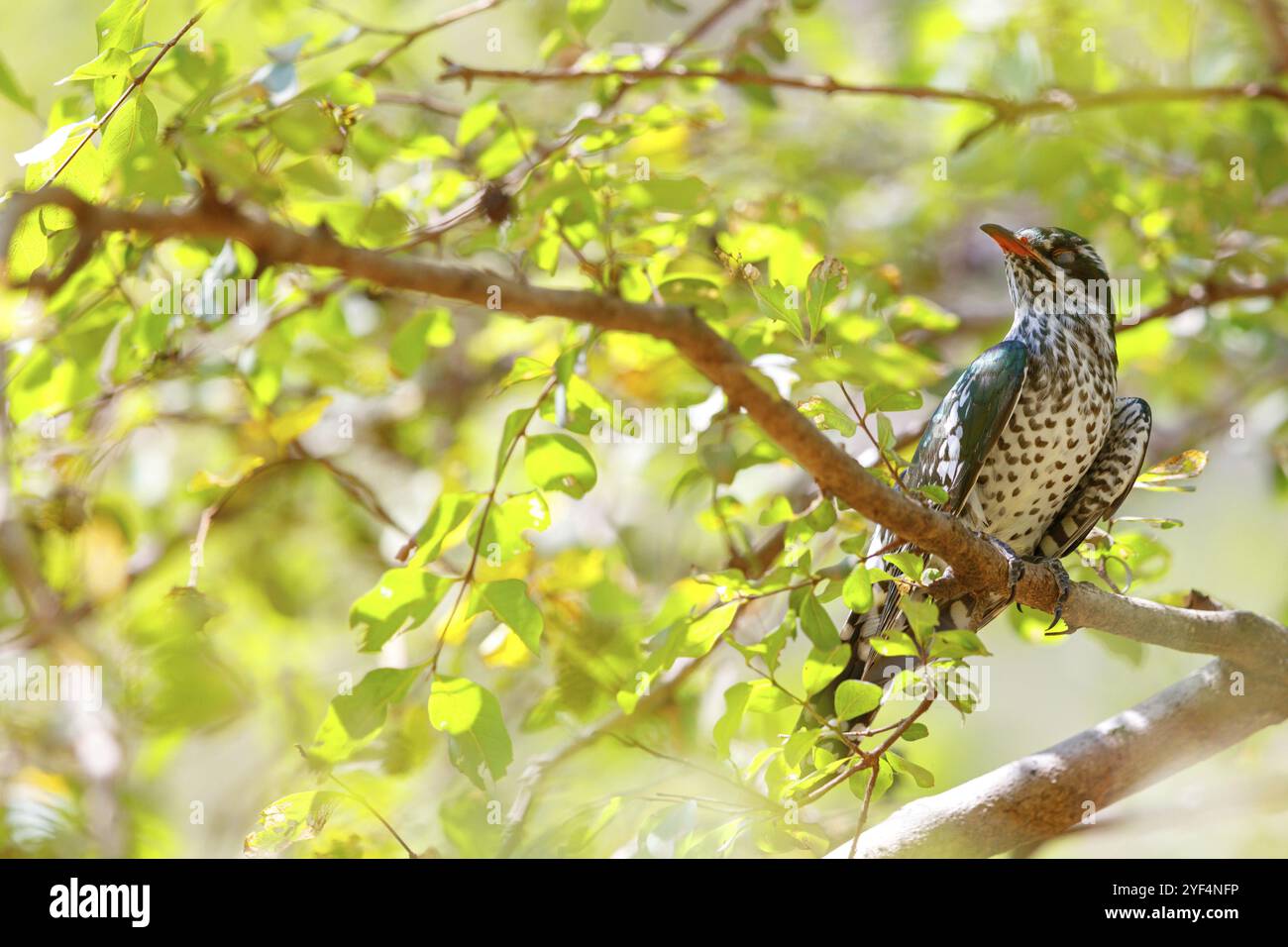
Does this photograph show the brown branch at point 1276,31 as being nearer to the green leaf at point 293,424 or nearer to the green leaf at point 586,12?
the green leaf at point 586,12

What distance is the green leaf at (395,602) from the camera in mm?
2197

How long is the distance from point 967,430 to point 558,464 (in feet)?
3.32

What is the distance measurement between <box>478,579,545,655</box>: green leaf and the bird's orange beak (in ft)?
5.50

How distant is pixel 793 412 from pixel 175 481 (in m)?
4.13

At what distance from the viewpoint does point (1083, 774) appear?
2.72 meters

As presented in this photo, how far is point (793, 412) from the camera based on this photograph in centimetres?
176

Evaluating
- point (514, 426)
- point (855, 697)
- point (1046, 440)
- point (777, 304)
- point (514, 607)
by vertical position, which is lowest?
point (855, 697)

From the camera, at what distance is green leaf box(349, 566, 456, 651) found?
220 centimetres

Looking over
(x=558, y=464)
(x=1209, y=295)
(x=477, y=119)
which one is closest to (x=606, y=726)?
(x=558, y=464)

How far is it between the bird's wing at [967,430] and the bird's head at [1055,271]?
33 cm

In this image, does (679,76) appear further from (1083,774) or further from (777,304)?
(1083,774)

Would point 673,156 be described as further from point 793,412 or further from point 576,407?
point 793,412

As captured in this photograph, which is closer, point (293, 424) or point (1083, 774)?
point (1083, 774)
